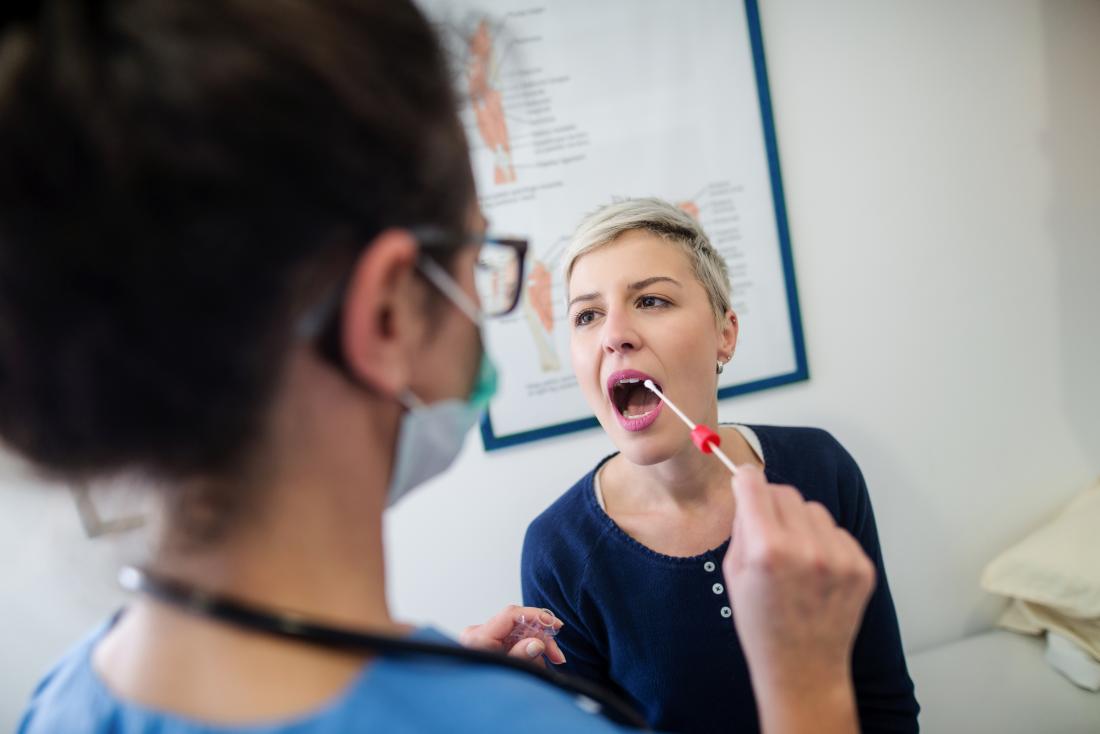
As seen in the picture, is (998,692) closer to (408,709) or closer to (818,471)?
(818,471)

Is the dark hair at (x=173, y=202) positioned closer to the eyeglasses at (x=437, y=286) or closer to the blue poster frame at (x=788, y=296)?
the eyeglasses at (x=437, y=286)

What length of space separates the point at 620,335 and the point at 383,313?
74cm

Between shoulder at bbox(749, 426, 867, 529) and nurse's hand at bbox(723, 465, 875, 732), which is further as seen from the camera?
shoulder at bbox(749, 426, 867, 529)

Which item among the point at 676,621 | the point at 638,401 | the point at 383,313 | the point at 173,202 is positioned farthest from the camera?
the point at 638,401

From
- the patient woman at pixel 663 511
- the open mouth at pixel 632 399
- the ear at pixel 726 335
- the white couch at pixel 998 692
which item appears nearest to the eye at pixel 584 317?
the patient woman at pixel 663 511

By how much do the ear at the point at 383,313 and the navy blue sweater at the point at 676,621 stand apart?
31.8 inches

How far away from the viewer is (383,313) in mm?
488

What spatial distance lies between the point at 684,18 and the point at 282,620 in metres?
1.51

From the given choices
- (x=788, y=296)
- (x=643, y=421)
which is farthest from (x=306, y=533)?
(x=788, y=296)

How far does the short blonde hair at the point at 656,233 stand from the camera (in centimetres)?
123

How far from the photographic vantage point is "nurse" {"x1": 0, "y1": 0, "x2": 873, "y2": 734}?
1.24ft

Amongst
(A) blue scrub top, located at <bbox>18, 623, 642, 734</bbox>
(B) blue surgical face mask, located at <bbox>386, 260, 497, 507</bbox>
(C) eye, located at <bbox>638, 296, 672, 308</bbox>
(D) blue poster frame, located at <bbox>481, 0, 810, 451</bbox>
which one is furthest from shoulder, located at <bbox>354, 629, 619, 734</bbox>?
(D) blue poster frame, located at <bbox>481, 0, 810, 451</bbox>

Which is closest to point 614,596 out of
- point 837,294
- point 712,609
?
point 712,609

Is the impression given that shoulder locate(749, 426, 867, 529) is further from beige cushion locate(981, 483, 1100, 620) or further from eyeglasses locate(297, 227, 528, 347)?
eyeglasses locate(297, 227, 528, 347)
